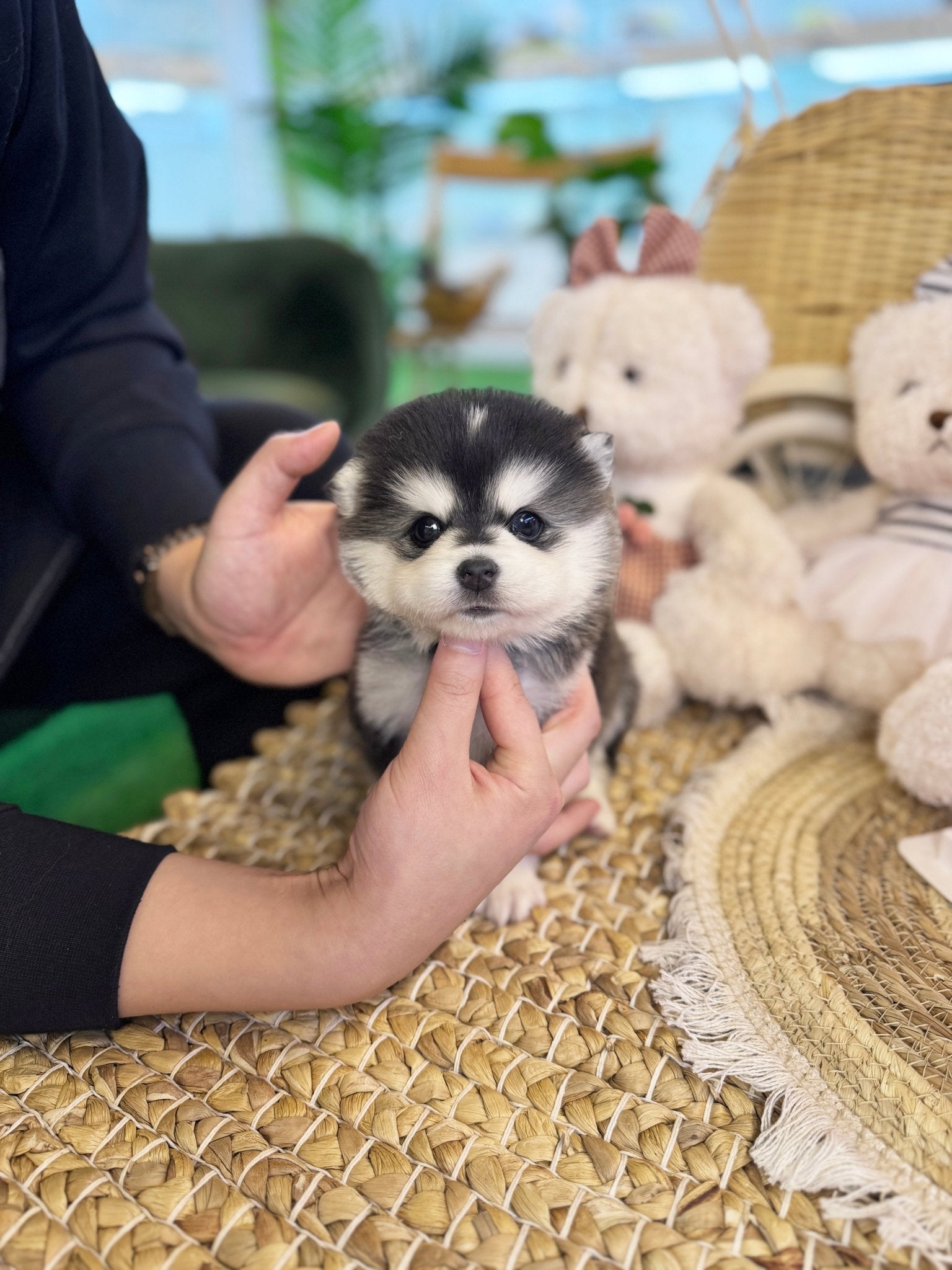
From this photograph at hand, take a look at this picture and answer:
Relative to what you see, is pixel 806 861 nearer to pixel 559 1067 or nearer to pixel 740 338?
pixel 559 1067

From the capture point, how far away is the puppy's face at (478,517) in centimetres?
83

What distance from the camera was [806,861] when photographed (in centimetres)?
112

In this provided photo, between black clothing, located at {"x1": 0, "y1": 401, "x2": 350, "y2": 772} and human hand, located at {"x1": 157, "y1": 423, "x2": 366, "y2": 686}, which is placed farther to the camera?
black clothing, located at {"x1": 0, "y1": 401, "x2": 350, "y2": 772}

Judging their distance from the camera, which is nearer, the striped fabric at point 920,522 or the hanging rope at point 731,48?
the striped fabric at point 920,522

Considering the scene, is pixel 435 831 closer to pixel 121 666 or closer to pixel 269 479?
pixel 269 479

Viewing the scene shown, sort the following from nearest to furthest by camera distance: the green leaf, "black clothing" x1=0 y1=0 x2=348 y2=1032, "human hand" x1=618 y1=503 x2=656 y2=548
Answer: "black clothing" x1=0 y1=0 x2=348 y2=1032, "human hand" x1=618 y1=503 x2=656 y2=548, the green leaf

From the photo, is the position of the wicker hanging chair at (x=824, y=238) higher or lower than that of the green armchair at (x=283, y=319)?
higher

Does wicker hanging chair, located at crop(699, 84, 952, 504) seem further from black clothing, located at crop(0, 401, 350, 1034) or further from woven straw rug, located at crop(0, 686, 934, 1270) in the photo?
woven straw rug, located at crop(0, 686, 934, 1270)

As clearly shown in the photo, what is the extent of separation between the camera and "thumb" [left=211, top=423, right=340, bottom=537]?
3.54 ft

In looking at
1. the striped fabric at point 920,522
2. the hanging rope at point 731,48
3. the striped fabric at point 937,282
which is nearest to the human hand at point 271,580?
the striped fabric at point 920,522

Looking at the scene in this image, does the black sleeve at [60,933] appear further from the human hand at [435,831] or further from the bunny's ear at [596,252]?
the bunny's ear at [596,252]

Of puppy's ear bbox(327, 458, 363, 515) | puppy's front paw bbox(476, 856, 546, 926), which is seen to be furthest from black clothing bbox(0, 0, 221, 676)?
puppy's front paw bbox(476, 856, 546, 926)

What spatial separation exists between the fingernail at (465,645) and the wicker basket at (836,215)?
44.4 inches

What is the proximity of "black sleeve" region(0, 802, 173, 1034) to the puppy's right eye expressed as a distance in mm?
391
